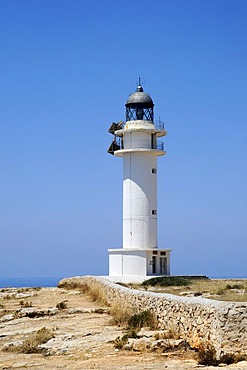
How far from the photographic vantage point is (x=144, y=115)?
43.0 meters

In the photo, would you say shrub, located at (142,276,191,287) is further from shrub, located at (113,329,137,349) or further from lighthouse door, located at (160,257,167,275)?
shrub, located at (113,329,137,349)

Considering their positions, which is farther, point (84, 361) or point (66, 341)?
point (66, 341)

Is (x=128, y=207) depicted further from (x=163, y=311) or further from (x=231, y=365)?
(x=231, y=365)

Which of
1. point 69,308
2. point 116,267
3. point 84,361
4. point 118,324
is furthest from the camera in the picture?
point 116,267

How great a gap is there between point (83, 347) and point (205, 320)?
3.42 meters

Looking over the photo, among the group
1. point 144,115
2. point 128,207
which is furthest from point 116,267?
point 144,115

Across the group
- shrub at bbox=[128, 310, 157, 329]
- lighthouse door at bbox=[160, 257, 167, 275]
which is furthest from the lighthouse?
shrub at bbox=[128, 310, 157, 329]

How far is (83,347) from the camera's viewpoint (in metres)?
13.9

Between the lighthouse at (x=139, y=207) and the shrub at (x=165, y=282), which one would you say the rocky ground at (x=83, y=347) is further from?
the lighthouse at (x=139, y=207)

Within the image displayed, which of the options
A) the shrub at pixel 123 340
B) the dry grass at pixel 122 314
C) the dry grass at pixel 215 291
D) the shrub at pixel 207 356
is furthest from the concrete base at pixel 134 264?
the shrub at pixel 207 356

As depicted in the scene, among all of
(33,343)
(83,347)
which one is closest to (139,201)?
(33,343)

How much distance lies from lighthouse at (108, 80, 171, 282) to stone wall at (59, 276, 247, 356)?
23870mm

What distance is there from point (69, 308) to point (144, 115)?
22.3 meters

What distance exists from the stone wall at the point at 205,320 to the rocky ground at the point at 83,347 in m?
0.38
